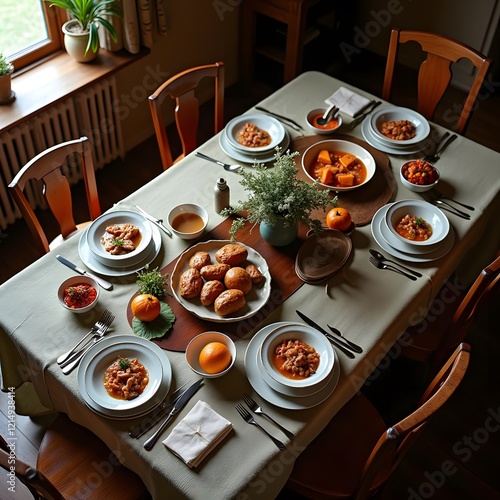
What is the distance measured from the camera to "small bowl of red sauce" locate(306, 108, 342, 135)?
8.48 feet

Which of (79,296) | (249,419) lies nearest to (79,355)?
(79,296)

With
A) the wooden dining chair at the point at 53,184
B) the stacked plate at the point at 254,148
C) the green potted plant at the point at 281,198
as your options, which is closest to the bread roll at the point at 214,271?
the green potted plant at the point at 281,198

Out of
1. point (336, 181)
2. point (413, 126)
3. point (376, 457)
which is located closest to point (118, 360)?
point (376, 457)

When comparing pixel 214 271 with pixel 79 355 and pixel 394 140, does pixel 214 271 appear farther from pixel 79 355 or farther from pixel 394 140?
pixel 394 140

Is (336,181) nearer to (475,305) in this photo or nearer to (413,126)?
(413,126)

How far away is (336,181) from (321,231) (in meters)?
0.33

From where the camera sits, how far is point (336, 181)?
2.41 m

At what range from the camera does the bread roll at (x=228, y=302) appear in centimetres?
192

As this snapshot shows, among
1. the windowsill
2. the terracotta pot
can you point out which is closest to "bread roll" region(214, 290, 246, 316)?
the windowsill

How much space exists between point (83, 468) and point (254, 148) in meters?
1.35

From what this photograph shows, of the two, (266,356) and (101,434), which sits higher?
(266,356)

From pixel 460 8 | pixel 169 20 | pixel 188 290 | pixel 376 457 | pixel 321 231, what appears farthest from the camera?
pixel 460 8

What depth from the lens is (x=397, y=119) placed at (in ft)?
8.82

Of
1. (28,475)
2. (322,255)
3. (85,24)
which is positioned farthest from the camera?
(85,24)
